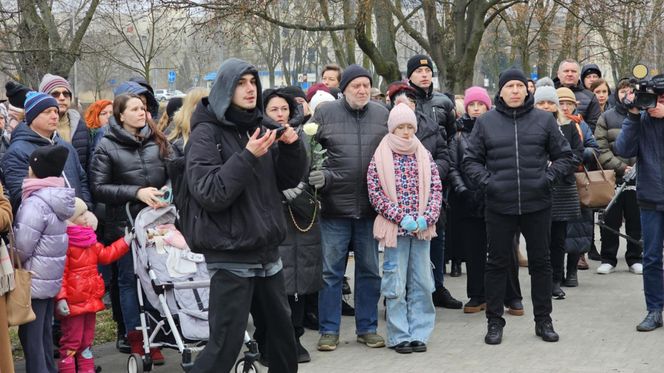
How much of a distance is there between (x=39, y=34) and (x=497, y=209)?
29.2 feet

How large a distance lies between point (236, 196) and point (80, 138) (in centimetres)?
371

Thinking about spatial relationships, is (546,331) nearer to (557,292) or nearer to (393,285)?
(393,285)

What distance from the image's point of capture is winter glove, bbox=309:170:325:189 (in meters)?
7.89

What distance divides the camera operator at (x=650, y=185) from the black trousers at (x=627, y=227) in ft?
10.1

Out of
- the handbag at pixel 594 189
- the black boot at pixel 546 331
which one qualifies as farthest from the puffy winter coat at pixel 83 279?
the handbag at pixel 594 189

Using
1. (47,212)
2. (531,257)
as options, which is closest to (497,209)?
(531,257)

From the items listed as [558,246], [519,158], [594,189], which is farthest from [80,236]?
[594,189]

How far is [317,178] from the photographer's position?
7.91 metres

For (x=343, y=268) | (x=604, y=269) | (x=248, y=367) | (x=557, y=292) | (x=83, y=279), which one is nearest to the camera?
(x=248, y=367)

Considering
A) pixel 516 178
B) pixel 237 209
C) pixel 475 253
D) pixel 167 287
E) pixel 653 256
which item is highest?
pixel 237 209

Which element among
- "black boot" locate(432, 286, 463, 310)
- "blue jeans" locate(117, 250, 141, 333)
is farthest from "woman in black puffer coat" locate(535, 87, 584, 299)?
"blue jeans" locate(117, 250, 141, 333)

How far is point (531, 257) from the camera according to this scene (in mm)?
8391

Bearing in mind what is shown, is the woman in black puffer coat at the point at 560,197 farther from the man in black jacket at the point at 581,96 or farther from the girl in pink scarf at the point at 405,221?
the man in black jacket at the point at 581,96

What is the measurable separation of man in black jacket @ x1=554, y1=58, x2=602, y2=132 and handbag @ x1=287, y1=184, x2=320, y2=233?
540 centimetres
